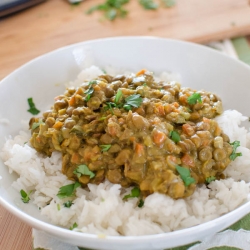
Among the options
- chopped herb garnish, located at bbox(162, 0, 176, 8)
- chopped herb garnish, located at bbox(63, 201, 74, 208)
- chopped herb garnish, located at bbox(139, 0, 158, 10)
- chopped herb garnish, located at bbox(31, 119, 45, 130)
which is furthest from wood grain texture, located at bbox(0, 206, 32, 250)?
chopped herb garnish, located at bbox(162, 0, 176, 8)

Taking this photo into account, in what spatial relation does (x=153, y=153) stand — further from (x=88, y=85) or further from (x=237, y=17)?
(x=237, y=17)

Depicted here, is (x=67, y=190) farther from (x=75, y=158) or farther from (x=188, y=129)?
(x=188, y=129)

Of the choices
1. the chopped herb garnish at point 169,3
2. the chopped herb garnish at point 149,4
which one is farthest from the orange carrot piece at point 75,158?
the chopped herb garnish at point 169,3

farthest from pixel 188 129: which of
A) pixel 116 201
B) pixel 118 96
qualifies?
pixel 116 201

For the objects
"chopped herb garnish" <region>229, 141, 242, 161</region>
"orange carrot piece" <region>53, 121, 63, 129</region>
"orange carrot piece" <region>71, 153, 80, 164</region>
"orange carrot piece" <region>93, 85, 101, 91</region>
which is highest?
"orange carrot piece" <region>93, 85, 101, 91</region>

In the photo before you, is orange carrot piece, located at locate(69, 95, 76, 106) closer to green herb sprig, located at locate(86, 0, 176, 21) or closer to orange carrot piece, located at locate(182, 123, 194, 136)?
orange carrot piece, located at locate(182, 123, 194, 136)

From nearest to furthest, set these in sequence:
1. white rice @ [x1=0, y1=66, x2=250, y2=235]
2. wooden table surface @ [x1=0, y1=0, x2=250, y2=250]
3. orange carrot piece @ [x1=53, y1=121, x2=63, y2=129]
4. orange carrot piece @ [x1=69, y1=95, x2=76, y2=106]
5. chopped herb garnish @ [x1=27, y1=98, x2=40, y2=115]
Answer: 1. white rice @ [x1=0, y1=66, x2=250, y2=235]
2. orange carrot piece @ [x1=53, y1=121, x2=63, y2=129]
3. orange carrot piece @ [x1=69, y1=95, x2=76, y2=106]
4. chopped herb garnish @ [x1=27, y1=98, x2=40, y2=115]
5. wooden table surface @ [x1=0, y1=0, x2=250, y2=250]
